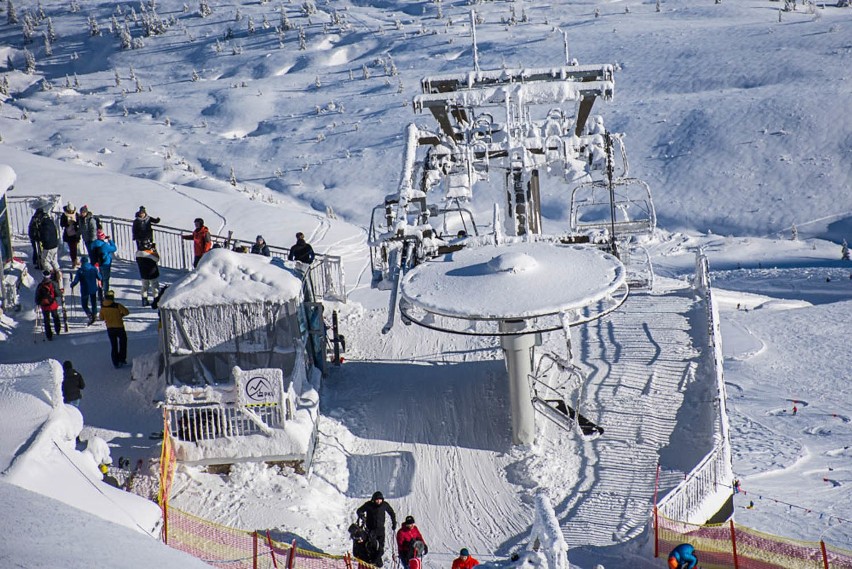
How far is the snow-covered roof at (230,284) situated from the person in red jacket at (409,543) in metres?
5.87

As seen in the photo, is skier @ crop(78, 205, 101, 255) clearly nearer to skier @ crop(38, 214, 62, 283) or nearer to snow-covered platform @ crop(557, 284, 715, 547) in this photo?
skier @ crop(38, 214, 62, 283)

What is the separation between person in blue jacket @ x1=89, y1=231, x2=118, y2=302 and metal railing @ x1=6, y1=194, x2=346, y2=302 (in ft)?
7.10

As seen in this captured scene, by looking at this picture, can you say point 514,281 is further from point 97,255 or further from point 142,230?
point 97,255

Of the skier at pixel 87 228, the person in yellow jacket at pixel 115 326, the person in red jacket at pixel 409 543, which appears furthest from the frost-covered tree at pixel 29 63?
the person in red jacket at pixel 409 543

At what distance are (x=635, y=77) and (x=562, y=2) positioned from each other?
14844 millimetres

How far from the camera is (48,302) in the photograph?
811 inches

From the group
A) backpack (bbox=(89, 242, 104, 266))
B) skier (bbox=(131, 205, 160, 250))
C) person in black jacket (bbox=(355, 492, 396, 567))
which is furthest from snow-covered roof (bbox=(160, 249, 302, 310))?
person in black jacket (bbox=(355, 492, 396, 567))

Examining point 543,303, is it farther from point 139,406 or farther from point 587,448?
point 139,406

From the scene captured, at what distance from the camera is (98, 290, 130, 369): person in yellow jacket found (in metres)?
19.3

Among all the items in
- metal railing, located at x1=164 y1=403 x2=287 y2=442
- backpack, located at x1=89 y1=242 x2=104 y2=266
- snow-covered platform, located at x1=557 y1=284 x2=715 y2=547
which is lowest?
snow-covered platform, located at x1=557 y1=284 x2=715 y2=547

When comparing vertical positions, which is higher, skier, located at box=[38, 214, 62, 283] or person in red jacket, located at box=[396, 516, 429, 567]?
skier, located at box=[38, 214, 62, 283]

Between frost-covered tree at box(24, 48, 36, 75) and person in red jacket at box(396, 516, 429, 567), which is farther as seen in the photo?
frost-covered tree at box(24, 48, 36, 75)

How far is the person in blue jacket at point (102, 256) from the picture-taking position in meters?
22.2

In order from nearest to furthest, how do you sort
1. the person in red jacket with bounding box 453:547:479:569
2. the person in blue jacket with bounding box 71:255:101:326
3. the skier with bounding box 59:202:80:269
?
the person in red jacket with bounding box 453:547:479:569
the person in blue jacket with bounding box 71:255:101:326
the skier with bounding box 59:202:80:269
